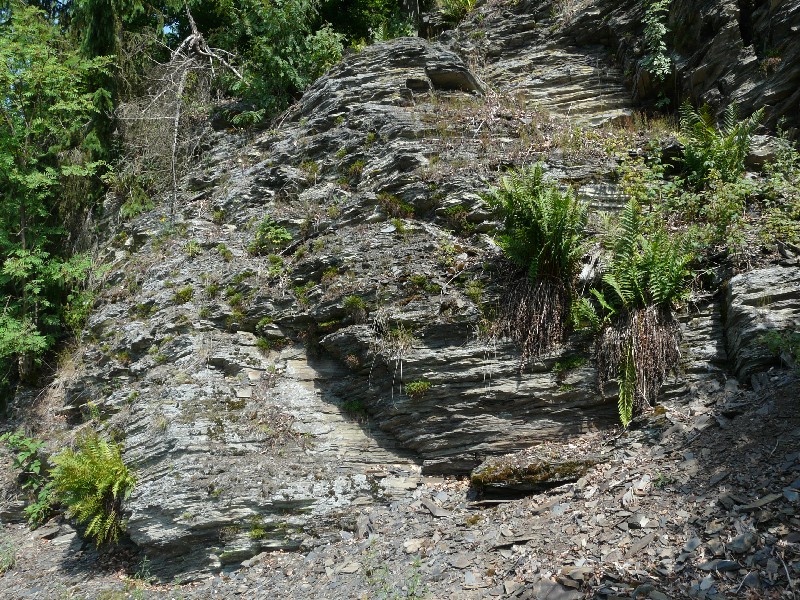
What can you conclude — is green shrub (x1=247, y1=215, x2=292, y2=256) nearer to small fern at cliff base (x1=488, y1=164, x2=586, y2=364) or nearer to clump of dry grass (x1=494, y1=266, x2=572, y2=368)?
small fern at cliff base (x1=488, y1=164, x2=586, y2=364)

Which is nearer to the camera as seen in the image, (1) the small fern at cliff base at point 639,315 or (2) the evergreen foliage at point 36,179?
(1) the small fern at cliff base at point 639,315

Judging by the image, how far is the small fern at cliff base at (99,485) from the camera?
723 centimetres

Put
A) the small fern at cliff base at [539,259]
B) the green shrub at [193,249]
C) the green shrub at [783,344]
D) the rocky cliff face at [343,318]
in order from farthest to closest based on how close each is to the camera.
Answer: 1. the green shrub at [193,249]
2. the small fern at cliff base at [539,259]
3. the rocky cliff face at [343,318]
4. the green shrub at [783,344]

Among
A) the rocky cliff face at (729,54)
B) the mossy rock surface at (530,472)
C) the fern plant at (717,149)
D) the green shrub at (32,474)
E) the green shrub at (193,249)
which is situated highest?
the rocky cliff face at (729,54)

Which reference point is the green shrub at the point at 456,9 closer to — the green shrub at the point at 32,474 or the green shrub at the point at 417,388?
the green shrub at the point at 417,388

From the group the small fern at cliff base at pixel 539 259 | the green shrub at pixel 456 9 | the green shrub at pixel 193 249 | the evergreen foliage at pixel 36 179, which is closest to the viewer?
the small fern at cliff base at pixel 539 259

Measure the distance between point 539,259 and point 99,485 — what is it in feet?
19.4

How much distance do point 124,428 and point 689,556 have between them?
6.74 meters

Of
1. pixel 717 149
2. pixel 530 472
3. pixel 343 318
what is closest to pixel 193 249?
pixel 343 318

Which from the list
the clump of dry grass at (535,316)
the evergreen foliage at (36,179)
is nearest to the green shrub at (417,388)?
the clump of dry grass at (535,316)

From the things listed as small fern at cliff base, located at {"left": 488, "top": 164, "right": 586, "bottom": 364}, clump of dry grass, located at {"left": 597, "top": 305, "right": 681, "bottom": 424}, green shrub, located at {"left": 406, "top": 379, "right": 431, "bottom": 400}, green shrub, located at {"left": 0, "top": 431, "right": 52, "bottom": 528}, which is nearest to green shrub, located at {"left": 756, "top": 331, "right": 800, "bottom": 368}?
clump of dry grass, located at {"left": 597, "top": 305, "right": 681, "bottom": 424}

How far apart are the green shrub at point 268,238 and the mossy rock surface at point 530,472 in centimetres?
474

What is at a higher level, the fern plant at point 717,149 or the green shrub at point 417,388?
the fern plant at point 717,149

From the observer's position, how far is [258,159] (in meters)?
11.0
